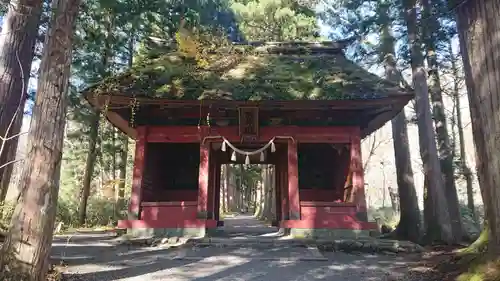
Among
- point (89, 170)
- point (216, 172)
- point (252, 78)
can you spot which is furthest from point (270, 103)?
point (89, 170)

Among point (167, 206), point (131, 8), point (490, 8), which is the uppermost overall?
point (131, 8)

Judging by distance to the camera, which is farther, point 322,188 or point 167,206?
point 322,188

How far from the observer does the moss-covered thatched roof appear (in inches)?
342

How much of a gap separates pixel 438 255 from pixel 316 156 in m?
5.30

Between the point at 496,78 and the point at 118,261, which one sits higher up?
the point at 496,78

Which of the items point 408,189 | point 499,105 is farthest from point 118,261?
point 408,189

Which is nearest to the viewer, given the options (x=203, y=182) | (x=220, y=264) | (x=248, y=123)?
(x=220, y=264)

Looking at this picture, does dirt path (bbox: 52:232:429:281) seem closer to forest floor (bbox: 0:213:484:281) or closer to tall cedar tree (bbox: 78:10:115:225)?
forest floor (bbox: 0:213:484:281)

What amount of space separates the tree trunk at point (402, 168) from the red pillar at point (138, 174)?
7.68 metres

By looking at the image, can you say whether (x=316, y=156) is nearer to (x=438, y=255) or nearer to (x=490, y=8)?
(x=438, y=255)

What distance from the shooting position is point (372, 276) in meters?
5.51

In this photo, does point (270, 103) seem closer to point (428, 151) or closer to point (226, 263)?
point (226, 263)

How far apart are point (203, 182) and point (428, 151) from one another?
6.16 metres

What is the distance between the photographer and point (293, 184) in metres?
9.18
